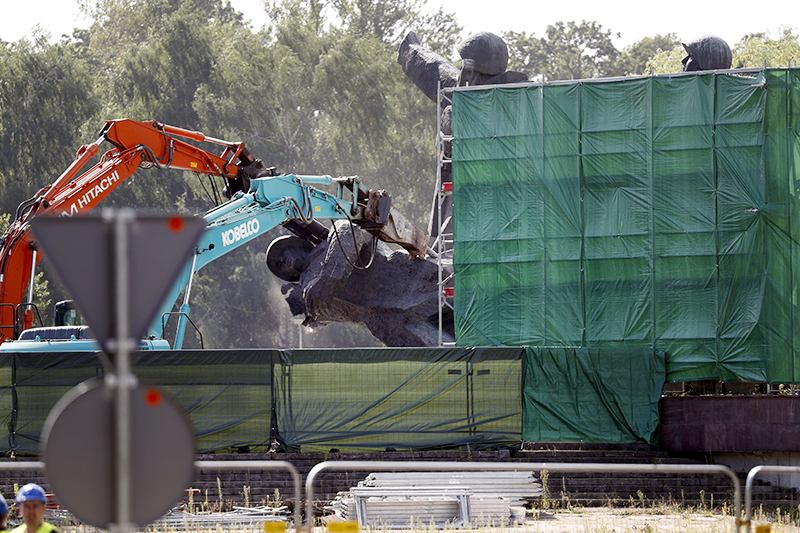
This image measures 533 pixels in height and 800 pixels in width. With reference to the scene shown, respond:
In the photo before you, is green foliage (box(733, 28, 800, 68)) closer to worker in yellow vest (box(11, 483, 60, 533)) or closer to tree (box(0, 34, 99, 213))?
tree (box(0, 34, 99, 213))

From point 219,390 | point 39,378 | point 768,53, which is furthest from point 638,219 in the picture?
point 768,53

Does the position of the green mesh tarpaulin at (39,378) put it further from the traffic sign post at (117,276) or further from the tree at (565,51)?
the tree at (565,51)

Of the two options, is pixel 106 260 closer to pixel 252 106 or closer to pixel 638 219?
pixel 638 219

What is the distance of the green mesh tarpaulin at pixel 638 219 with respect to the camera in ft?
60.3

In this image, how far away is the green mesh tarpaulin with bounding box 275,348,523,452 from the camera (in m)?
15.5

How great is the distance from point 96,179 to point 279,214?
3.83m

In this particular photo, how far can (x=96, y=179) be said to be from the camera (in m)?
17.6

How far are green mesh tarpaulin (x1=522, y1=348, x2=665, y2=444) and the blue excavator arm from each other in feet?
20.0

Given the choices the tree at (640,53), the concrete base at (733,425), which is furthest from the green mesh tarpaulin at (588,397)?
the tree at (640,53)

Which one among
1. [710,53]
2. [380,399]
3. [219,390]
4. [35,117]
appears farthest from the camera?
[35,117]

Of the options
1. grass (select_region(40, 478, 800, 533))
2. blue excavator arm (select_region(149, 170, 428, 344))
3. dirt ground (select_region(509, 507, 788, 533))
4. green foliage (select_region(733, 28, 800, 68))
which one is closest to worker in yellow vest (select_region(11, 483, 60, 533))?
grass (select_region(40, 478, 800, 533))

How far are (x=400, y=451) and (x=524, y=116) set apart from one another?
8370 mm

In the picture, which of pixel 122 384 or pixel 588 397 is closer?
pixel 122 384

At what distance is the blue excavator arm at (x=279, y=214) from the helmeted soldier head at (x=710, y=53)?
964cm
